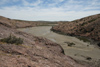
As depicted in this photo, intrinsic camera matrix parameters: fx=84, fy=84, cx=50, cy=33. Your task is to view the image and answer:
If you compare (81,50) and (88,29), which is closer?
(81,50)

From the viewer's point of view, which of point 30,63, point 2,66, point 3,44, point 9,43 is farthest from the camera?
point 9,43

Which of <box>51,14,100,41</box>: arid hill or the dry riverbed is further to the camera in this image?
<box>51,14,100,41</box>: arid hill

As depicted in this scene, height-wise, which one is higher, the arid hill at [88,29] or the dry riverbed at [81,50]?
the arid hill at [88,29]

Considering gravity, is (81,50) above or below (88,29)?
below

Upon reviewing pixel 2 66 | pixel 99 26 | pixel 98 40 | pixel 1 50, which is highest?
pixel 99 26

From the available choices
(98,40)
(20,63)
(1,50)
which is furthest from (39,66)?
(98,40)

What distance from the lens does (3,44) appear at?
5.29 meters

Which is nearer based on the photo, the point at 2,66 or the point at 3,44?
the point at 2,66

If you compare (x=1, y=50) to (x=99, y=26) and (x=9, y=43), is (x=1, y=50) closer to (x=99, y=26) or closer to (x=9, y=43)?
(x=9, y=43)

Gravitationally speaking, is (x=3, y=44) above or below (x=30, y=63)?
above

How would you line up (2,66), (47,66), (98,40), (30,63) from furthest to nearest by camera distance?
1. (98,40)
2. (47,66)
3. (30,63)
4. (2,66)

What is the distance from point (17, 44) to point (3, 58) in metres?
1.80

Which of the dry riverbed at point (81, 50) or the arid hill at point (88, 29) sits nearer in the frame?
the dry riverbed at point (81, 50)

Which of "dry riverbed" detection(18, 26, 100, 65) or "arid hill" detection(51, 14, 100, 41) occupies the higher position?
"arid hill" detection(51, 14, 100, 41)
